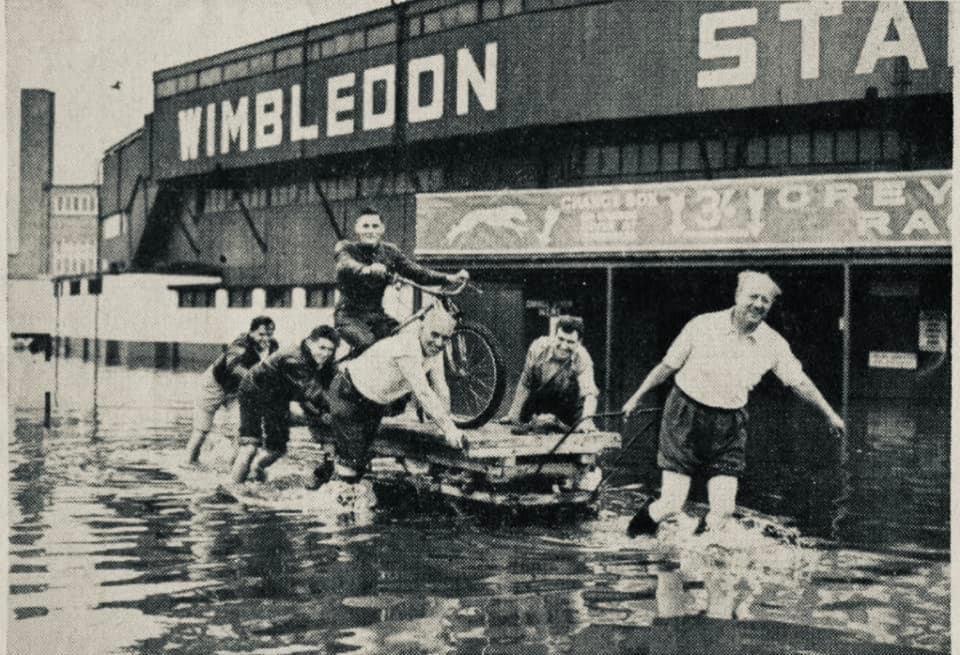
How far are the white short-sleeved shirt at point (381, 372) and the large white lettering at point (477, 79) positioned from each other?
1748cm

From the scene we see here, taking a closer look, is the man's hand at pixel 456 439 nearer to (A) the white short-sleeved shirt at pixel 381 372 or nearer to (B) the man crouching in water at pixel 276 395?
(A) the white short-sleeved shirt at pixel 381 372

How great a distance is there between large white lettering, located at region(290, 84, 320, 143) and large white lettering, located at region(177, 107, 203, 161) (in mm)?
4612

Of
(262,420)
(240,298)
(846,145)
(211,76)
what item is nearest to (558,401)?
(262,420)

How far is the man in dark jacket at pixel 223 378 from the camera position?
1095cm

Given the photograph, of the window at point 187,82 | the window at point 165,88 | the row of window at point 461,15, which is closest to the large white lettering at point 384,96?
the row of window at point 461,15

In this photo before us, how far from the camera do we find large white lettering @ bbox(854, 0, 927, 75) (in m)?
20.3

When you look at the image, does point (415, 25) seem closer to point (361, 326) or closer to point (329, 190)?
point (329, 190)

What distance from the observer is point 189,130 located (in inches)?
1351

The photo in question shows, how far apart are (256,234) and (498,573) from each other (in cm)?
2762

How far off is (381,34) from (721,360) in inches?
928

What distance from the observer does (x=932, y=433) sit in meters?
16.0

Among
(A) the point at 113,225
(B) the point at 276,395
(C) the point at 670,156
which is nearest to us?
(B) the point at 276,395

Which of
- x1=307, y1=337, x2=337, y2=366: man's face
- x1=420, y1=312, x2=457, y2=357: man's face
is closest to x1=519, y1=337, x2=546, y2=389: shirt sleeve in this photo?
x1=420, y1=312, x2=457, y2=357: man's face

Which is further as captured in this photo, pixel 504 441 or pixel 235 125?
pixel 235 125
